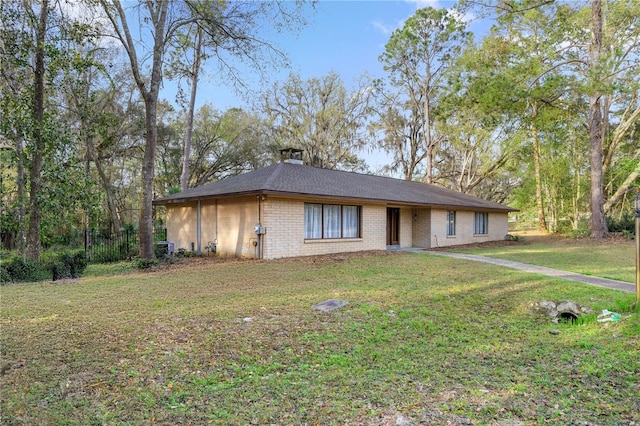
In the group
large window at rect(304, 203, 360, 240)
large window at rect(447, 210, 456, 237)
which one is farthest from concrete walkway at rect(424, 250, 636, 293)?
large window at rect(447, 210, 456, 237)

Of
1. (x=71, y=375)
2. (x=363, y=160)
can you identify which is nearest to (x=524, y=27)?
(x=363, y=160)

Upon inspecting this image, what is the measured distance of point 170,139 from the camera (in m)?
28.0

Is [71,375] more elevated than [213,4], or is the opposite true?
[213,4]

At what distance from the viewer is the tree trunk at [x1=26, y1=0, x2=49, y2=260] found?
31.8 ft

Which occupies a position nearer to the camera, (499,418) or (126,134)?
(499,418)

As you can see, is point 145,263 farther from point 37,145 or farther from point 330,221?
point 330,221

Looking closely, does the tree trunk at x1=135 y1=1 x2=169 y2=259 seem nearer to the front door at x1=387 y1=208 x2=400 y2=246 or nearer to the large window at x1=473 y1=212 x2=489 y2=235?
the front door at x1=387 y1=208 x2=400 y2=246

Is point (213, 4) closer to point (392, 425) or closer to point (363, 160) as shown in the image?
point (392, 425)

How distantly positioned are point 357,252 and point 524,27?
727 inches

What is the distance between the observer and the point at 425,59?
97.1ft

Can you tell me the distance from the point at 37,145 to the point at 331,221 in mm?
9321

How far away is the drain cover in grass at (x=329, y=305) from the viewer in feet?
19.2

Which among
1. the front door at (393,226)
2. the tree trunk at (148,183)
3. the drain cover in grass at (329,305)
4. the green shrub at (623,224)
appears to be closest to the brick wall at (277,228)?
the front door at (393,226)

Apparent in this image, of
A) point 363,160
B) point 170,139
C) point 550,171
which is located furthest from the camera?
point 363,160
